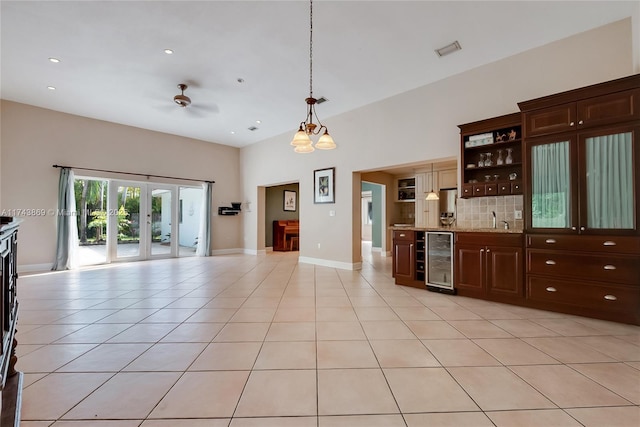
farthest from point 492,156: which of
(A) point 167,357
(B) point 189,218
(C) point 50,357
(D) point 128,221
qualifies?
(D) point 128,221

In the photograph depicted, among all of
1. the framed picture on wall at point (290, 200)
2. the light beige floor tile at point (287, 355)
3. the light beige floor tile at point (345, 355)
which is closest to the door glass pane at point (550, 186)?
the light beige floor tile at point (345, 355)

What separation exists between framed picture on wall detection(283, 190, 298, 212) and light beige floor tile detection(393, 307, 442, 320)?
6902 millimetres

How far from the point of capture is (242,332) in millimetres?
2557

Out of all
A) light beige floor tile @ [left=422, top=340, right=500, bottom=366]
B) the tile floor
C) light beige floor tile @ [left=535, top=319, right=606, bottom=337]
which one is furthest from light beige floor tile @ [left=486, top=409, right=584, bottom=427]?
light beige floor tile @ [left=535, top=319, right=606, bottom=337]

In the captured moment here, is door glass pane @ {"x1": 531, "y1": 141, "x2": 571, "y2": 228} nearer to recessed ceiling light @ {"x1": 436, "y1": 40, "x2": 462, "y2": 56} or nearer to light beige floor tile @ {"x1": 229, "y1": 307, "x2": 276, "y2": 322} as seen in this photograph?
recessed ceiling light @ {"x1": 436, "y1": 40, "x2": 462, "y2": 56}

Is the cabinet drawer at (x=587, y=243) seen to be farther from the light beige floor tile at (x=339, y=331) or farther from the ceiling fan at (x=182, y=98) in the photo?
the ceiling fan at (x=182, y=98)

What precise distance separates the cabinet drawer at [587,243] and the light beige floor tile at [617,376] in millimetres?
1297

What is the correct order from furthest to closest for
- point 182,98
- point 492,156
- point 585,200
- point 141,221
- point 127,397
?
point 141,221 < point 182,98 < point 492,156 < point 585,200 < point 127,397

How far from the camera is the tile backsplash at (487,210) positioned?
3694 mm

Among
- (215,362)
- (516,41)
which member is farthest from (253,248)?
(516,41)

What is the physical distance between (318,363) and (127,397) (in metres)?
1.21

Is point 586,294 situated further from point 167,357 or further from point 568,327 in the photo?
point 167,357

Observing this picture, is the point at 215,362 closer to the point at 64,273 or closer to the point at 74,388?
the point at 74,388

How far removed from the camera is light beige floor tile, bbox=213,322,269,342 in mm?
2422
